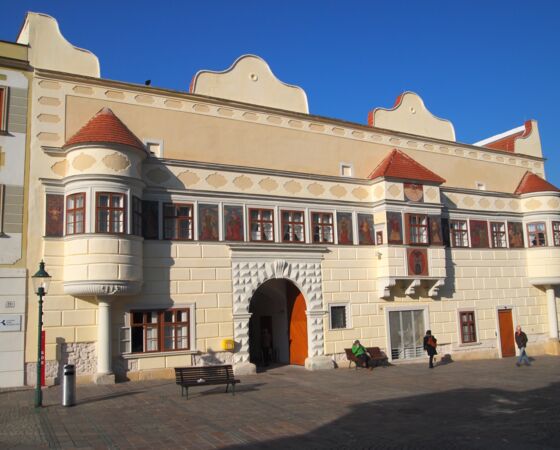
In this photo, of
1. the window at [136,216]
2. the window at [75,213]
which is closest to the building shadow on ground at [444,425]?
the window at [136,216]

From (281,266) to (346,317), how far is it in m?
3.50

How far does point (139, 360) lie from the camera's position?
56.8 feet

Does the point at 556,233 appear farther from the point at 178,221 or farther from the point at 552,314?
the point at 178,221

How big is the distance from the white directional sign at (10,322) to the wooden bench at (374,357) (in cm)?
1125

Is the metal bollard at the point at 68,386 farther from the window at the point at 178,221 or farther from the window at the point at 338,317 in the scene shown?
the window at the point at 338,317

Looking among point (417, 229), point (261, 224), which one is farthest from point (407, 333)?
point (261, 224)

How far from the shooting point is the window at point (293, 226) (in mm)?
21000

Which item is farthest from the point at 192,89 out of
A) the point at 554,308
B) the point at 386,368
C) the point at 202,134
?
the point at 554,308

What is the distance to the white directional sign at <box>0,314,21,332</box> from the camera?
51.7 feet

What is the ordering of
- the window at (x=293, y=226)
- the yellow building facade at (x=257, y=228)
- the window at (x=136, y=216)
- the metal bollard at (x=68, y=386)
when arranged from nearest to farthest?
the metal bollard at (x=68, y=386) < the yellow building facade at (x=257, y=228) < the window at (x=136, y=216) < the window at (x=293, y=226)

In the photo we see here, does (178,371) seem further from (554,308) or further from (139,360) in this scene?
(554,308)

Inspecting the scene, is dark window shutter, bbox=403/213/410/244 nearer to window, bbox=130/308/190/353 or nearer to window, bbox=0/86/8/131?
window, bbox=130/308/190/353

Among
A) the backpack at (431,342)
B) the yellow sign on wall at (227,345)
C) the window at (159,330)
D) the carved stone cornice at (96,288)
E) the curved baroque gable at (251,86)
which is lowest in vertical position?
the backpack at (431,342)

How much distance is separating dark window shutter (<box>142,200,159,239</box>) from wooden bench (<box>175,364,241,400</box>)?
518cm
